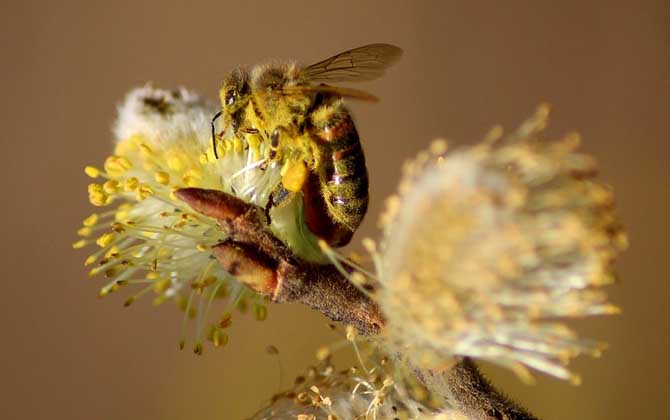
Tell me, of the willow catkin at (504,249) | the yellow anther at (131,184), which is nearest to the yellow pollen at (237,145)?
the yellow anther at (131,184)

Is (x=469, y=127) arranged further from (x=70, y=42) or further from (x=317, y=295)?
(x=317, y=295)

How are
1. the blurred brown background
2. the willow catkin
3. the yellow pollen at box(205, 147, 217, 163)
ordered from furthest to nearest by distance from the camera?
the blurred brown background → the yellow pollen at box(205, 147, 217, 163) → the willow catkin

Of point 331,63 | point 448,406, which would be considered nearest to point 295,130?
point 331,63

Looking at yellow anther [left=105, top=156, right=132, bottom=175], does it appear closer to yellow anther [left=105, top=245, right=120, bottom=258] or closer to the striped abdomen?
yellow anther [left=105, top=245, right=120, bottom=258]

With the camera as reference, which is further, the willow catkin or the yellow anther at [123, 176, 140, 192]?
the yellow anther at [123, 176, 140, 192]

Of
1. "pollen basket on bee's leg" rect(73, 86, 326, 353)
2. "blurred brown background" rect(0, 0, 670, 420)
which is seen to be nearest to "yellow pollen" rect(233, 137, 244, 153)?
"pollen basket on bee's leg" rect(73, 86, 326, 353)

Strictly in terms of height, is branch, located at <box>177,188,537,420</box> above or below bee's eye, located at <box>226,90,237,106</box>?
below

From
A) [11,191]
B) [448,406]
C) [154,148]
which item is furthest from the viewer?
[11,191]

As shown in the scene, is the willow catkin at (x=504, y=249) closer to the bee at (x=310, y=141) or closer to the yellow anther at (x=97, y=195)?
the bee at (x=310, y=141)
